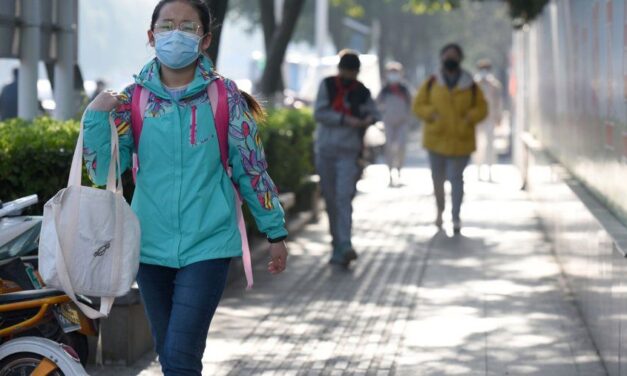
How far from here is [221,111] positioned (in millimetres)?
5434

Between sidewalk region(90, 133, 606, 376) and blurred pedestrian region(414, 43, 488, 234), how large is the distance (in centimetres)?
79

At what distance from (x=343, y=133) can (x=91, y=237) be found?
7420 millimetres

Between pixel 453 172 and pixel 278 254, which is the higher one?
pixel 453 172

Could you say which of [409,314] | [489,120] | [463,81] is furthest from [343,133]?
[489,120]

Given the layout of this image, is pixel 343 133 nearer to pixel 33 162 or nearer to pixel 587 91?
pixel 587 91

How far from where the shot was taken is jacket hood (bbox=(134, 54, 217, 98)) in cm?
538

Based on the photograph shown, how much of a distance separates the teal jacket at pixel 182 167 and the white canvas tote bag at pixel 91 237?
0.08m

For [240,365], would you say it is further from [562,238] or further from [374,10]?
[374,10]

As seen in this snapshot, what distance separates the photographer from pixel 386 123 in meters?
25.0

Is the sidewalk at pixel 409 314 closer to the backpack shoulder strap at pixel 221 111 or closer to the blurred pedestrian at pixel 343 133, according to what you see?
the blurred pedestrian at pixel 343 133

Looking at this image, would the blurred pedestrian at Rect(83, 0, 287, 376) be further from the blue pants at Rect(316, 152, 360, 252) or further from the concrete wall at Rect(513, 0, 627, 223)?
the blue pants at Rect(316, 152, 360, 252)

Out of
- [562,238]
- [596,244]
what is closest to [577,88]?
[562,238]

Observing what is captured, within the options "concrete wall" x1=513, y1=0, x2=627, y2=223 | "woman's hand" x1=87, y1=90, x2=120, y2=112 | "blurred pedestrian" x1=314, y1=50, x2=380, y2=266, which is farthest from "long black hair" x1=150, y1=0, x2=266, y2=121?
"blurred pedestrian" x1=314, y1=50, x2=380, y2=266

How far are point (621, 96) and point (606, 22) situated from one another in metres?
1.38
